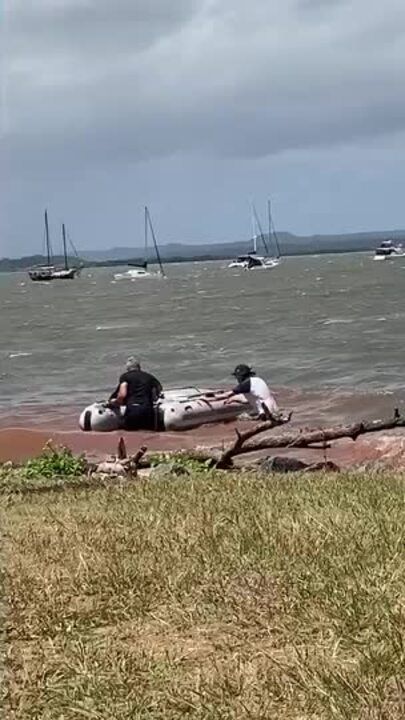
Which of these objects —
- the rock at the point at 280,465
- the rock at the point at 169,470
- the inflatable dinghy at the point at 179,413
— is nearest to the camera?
the rock at the point at 169,470

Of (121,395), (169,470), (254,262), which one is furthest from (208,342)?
(254,262)

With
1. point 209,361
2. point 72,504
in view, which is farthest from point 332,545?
point 209,361

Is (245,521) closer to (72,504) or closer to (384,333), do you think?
(72,504)

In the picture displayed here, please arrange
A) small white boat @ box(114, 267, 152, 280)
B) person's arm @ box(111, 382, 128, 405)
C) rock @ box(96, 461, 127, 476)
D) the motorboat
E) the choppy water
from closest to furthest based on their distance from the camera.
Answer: rock @ box(96, 461, 127, 476) < person's arm @ box(111, 382, 128, 405) < the choppy water < small white boat @ box(114, 267, 152, 280) < the motorboat

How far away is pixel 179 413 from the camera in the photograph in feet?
71.5

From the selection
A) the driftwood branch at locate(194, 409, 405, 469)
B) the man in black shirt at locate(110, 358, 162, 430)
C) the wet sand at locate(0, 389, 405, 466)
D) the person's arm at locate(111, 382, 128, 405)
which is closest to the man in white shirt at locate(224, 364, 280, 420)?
the wet sand at locate(0, 389, 405, 466)

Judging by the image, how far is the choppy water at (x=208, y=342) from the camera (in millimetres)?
28812

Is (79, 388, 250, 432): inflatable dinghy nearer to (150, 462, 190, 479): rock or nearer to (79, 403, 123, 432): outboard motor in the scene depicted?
(79, 403, 123, 432): outboard motor

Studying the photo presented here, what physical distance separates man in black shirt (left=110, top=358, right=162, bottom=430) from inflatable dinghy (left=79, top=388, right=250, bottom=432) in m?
0.14

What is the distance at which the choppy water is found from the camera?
1134 inches

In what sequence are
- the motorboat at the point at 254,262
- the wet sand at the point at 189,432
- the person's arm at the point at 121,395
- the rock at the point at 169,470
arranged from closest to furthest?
the rock at the point at 169,470 → the wet sand at the point at 189,432 → the person's arm at the point at 121,395 → the motorboat at the point at 254,262

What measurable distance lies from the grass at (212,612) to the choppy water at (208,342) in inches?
180

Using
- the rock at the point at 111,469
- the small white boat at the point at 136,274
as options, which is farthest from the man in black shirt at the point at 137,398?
the small white boat at the point at 136,274

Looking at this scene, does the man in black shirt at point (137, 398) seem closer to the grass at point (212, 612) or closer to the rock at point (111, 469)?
the rock at point (111, 469)
